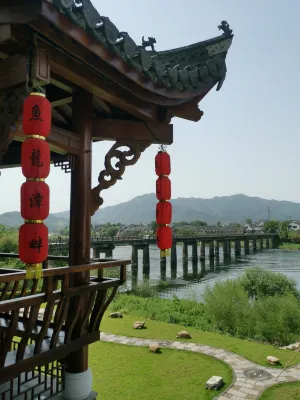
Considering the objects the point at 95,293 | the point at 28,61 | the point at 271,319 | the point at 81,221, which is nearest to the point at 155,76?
the point at 28,61

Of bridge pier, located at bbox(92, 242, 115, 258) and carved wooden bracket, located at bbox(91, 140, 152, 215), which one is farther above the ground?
carved wooden bracket, located at bbox(91, 140, 152, 215)

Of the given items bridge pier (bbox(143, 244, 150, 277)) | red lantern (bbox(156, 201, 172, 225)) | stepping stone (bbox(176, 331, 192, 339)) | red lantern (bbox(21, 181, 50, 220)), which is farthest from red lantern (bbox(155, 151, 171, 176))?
bridge pier (bbox(143, 244, 150, 277))

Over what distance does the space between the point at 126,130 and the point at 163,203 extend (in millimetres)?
1456

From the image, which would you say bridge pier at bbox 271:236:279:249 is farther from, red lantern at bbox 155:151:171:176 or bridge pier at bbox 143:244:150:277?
red lantern at bbox 155:151:171:176

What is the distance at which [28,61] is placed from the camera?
363cm

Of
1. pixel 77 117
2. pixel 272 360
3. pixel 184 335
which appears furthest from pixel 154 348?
pixel 77 117

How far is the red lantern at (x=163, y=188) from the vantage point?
20.8ft

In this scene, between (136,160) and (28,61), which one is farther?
(136,160)

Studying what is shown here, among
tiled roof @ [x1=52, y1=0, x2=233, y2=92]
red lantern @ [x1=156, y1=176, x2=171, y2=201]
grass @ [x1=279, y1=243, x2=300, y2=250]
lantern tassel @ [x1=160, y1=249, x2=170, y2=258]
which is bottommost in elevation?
grass @ [x1=279, y1=243, x2=300, y2=250]

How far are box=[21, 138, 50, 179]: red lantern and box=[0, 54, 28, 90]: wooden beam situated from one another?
25.5 inches

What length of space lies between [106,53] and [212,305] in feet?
51.3

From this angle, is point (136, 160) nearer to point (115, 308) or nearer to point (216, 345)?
point (216, 345)

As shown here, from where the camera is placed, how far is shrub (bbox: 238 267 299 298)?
79.0 feet

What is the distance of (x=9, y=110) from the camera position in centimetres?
390
